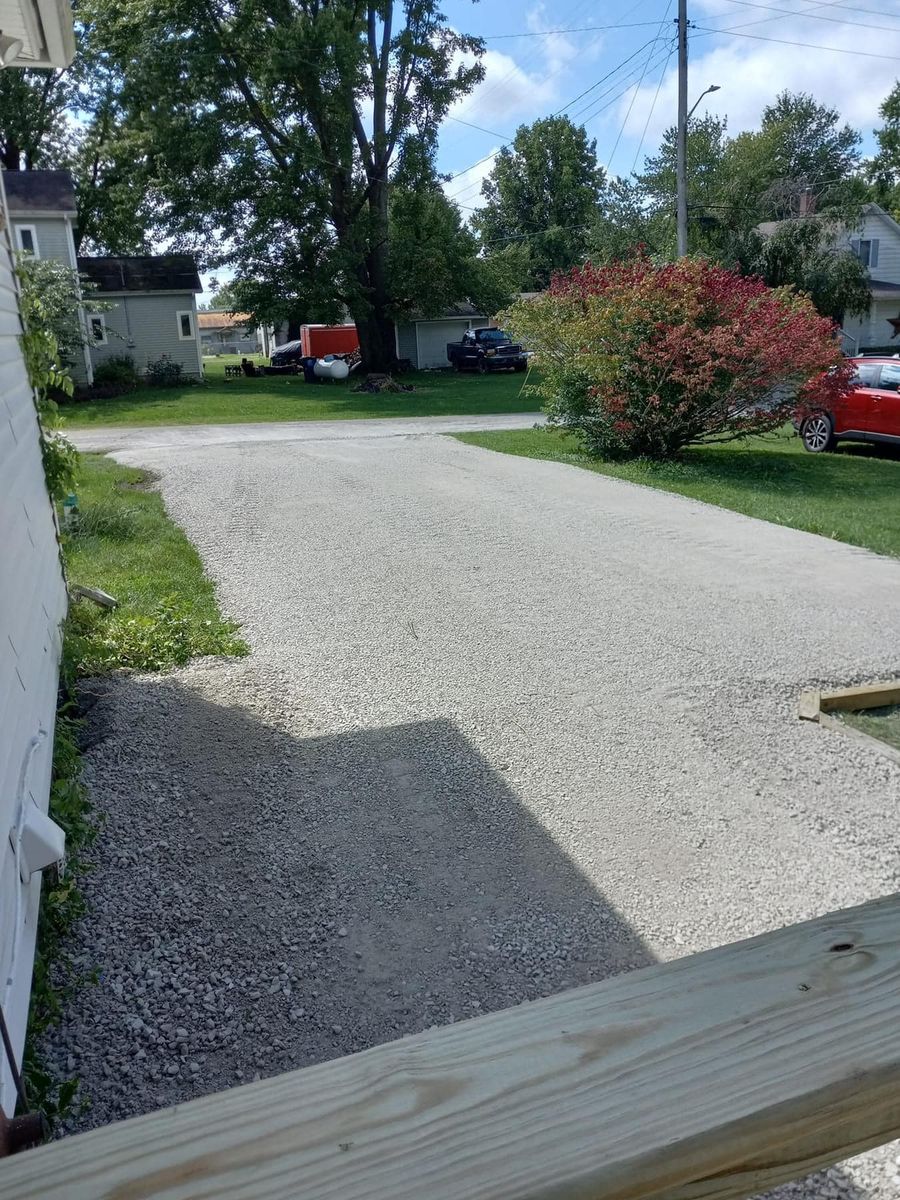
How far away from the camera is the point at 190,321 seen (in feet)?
A: 110

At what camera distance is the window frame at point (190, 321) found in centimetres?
3309

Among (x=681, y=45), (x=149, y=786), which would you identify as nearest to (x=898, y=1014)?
(x=149, y=786)

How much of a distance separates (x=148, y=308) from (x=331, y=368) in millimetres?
6633

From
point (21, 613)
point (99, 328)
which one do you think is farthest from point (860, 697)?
point (99, 328)

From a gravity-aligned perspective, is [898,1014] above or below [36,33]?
below

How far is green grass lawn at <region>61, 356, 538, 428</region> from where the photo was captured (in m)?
23.5

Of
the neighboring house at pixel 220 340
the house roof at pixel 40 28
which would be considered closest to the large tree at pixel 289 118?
the house roof at pixel 40 28

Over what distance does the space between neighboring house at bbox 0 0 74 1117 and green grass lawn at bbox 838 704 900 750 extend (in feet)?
12.8

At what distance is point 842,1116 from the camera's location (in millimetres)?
916

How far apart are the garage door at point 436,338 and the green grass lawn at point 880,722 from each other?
40.3 metres

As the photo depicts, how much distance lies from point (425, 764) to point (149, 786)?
1.29m

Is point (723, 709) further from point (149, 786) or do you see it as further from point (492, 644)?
point (149, 786)

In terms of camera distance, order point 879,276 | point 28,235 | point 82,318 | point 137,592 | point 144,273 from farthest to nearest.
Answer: point 879,276, point 144,273, point 28,235, point 82,318, point 137,592

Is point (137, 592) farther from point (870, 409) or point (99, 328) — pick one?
point (99, 328)
